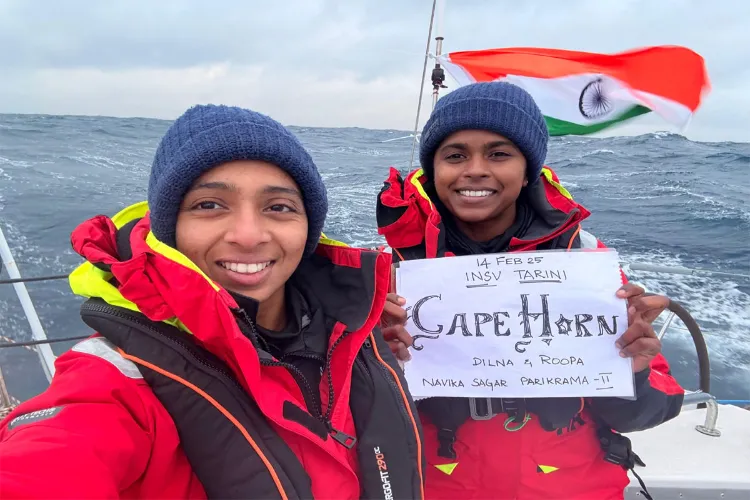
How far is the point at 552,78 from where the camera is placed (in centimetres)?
455

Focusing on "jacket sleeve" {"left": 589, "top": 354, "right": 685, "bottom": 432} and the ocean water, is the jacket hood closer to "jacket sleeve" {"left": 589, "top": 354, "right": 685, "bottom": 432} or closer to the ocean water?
"jacket sleeve" {"left": 589, "top": 354, "right": 685, "bottom": 432}

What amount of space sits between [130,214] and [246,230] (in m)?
0.50

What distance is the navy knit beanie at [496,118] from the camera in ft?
6.23

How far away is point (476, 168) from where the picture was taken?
74.0 inches

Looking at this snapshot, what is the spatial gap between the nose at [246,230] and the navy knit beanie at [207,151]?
15 centimetres

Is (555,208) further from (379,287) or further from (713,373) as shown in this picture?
(713,373)

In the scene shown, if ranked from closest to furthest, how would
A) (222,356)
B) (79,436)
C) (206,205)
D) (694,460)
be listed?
(79,436), (222,356), (206,205), (694,460)

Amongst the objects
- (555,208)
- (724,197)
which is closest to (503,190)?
(555,208)

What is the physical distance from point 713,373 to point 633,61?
372 centimetres

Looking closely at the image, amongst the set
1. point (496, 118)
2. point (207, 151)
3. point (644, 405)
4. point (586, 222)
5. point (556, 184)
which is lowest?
point (586, 222)

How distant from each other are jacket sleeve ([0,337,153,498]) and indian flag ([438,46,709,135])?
13.6 feet

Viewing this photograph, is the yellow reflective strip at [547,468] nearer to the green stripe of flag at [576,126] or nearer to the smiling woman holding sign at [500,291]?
the smiling woman holding sign at [500,291]

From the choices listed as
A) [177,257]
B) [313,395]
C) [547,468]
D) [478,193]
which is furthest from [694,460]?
[177,257]

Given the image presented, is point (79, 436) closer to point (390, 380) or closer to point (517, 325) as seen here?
point (390, 380)
